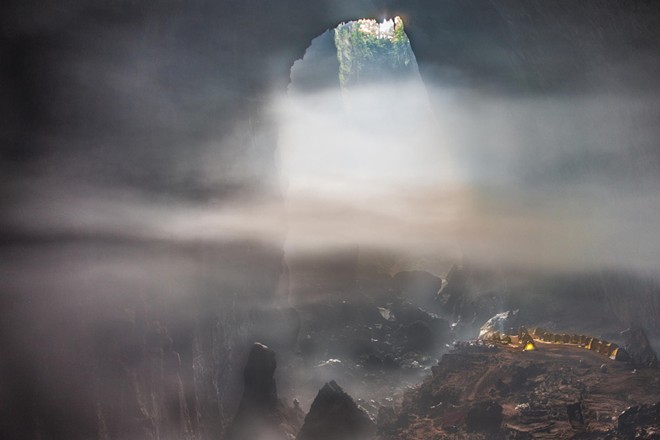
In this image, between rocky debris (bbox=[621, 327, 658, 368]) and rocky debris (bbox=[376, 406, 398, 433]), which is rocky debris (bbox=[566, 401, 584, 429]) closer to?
rocky debris (bbox=[621, 327, 658, 368])

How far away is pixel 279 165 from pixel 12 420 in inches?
1073

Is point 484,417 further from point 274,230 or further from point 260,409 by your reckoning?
point 274,230

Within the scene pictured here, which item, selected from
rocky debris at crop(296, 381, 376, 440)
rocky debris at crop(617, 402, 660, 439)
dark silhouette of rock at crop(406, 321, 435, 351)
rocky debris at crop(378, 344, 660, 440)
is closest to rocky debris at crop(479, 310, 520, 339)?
dark silhouette of rock at crop(406, 321, 435, 351)

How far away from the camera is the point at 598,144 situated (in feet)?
86.9

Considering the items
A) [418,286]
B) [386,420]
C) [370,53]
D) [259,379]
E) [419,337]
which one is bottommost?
[419,337]

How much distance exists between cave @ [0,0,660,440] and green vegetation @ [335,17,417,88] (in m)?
43.6

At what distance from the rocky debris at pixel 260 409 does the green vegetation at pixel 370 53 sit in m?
68.8

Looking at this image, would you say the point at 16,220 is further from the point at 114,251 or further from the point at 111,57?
the point at 111,57

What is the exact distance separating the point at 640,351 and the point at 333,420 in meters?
14.1

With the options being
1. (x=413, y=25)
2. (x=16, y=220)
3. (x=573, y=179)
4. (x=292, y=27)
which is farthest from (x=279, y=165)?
(x=16, y=220)

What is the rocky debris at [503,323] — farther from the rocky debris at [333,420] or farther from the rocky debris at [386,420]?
the rocky debris at [333,420]

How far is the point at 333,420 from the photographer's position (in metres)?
22.6

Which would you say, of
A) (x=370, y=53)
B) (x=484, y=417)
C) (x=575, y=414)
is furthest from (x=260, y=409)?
(x=370, y=53)

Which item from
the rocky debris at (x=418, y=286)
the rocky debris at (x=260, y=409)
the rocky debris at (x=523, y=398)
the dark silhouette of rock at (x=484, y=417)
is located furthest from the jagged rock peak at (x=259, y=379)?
the rocky debris at (x=418, y=286)
